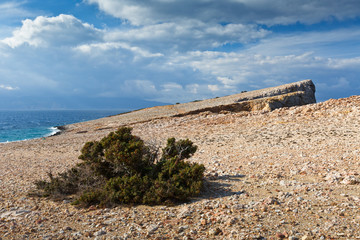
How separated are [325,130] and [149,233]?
479 inches

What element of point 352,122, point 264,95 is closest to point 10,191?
point 352,122

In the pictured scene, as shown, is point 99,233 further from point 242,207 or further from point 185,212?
point 242,207

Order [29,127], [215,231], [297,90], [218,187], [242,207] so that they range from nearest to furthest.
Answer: [215,231], [242,207], [218,187], [297,90], [29,127]

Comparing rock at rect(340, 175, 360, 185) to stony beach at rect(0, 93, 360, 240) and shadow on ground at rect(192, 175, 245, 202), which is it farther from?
shadow on ground at rect(192, 175, 245, 202)

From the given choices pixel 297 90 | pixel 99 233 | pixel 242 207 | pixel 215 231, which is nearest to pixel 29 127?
pixel 297 90

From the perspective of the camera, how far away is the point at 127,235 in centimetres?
515

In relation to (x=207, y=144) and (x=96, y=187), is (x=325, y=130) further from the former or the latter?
(x=96, y=187)

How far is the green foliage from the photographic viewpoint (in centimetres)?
677

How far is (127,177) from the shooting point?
718cm

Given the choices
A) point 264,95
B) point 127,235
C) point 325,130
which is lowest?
point 127,235

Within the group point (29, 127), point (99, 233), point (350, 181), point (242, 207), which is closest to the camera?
point (99, 233)

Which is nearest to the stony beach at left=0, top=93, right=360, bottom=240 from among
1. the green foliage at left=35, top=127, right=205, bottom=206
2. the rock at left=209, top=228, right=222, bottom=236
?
the rock at left=209, top=228, right=222, bottom=236

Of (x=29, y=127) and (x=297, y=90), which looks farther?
(x=29, y=127)

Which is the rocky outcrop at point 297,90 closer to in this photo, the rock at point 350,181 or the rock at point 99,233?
the rock at point 350,181
